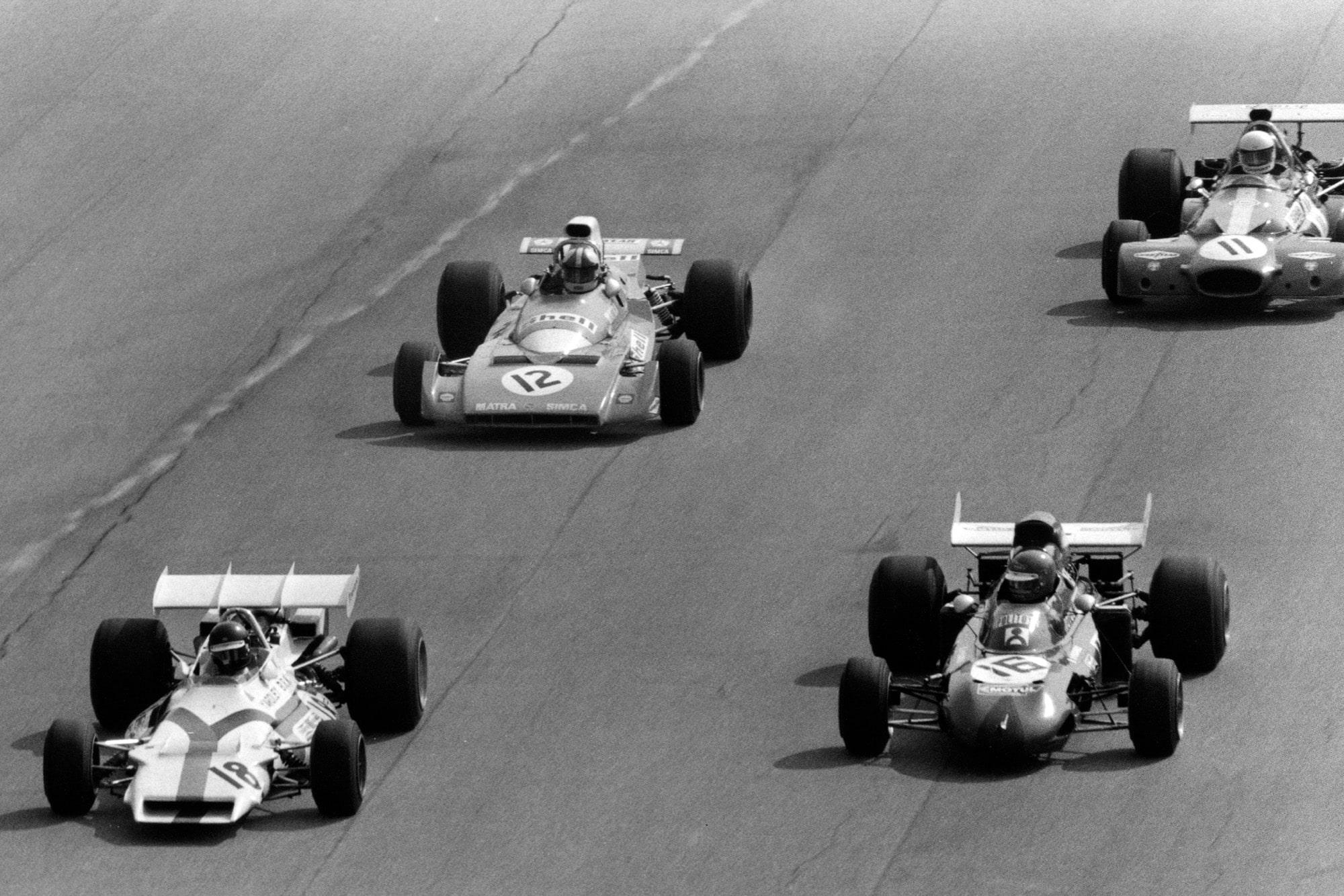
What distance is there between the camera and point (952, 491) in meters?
31.4

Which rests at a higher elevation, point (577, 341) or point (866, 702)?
point (866, 702)

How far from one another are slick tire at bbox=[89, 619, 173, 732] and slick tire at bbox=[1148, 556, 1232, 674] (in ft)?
27.0

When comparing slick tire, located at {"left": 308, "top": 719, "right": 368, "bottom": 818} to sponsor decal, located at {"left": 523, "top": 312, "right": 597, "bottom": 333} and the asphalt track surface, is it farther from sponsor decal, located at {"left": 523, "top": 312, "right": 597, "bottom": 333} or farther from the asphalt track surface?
sponsor decal, located at {"left": 523, "top": 312, "right": 597, "bottom": 333}

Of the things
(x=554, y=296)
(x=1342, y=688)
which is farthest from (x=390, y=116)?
(x=1342, y=688)

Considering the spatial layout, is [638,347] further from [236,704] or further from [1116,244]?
[236,704]

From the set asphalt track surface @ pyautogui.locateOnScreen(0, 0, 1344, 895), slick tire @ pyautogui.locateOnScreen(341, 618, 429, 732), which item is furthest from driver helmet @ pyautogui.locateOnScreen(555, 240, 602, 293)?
slick tire @ pyautogui.locateOnScreen(341, 618, 429, 732)

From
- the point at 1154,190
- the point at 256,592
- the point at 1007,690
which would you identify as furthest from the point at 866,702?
the point at 1154,190

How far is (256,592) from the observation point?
2664cm

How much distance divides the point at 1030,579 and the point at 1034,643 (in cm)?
68

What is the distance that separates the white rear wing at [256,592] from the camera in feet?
86.9

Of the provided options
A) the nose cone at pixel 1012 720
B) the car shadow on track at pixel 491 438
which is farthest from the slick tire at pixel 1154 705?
the car shadow on track at pixel 491 438

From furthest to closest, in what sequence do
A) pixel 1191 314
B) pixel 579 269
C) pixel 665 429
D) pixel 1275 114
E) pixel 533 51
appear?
pixel 533 51
pixel 1275 114
pixel 1191 314
pixel 579 269
pixel 665 429

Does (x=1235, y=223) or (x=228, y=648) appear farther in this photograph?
(x=1235, y=223)

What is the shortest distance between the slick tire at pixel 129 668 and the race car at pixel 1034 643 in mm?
5780
